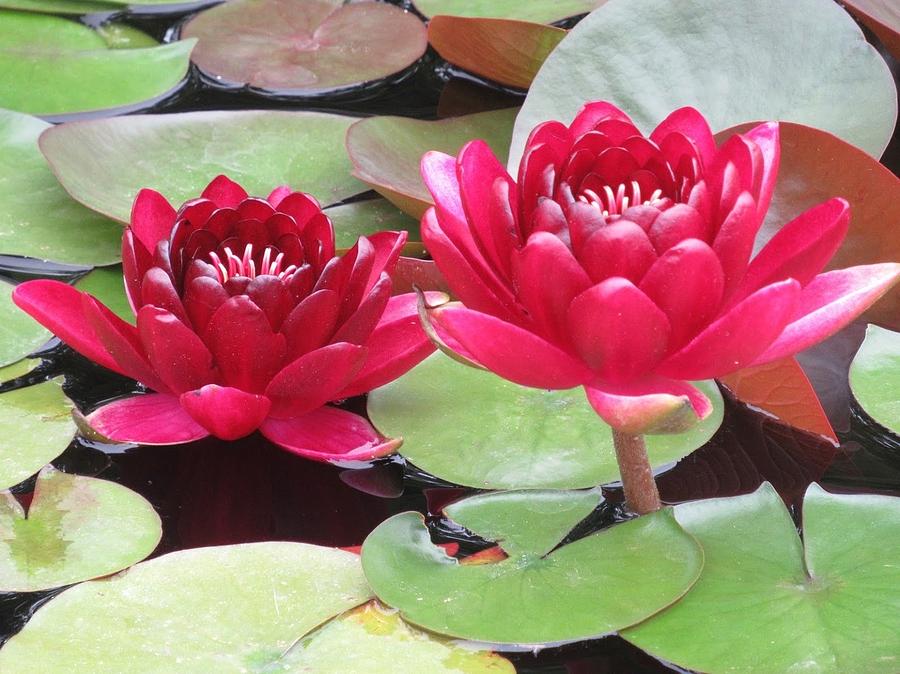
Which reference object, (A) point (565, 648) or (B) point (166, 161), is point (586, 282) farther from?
(B) point (166, 161)

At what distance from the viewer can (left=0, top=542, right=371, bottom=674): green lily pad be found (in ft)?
2.98

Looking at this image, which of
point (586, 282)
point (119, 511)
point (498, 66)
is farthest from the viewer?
point (498, 66)

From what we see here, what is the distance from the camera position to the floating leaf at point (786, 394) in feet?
3.86

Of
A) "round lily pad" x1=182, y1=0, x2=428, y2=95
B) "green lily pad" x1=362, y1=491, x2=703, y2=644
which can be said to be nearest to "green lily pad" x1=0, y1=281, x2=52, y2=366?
"green lily pad" x1=362, y1=491, x2=703, y2=644

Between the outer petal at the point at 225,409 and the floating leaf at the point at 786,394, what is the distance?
55cm

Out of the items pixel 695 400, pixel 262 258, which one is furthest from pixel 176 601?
pixel 695 400

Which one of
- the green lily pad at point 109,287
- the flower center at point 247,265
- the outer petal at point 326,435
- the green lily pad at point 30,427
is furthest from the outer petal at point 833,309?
the green lily pad at point 109,287

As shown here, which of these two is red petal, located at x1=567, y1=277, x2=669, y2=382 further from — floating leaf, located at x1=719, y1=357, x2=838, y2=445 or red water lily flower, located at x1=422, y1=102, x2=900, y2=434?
floating leaf, located at x1=719, y1=357, x2=838, y2=445

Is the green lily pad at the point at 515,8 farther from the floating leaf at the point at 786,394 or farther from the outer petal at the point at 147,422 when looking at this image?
the outer petal at the point at 147,422

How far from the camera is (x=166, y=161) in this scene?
1643mm

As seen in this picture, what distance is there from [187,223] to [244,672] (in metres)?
0.52

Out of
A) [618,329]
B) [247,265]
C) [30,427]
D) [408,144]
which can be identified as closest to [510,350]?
[618,329]

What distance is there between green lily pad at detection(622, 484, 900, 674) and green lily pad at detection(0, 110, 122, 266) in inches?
37.9

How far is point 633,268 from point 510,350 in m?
0.12
